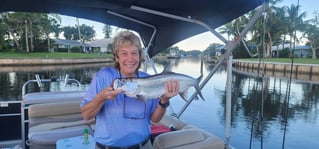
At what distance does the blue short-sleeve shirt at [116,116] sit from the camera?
69.7 inches

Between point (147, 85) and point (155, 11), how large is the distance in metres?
2.00

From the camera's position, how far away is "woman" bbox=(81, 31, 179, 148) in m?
1.77

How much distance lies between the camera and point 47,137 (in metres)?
3.31

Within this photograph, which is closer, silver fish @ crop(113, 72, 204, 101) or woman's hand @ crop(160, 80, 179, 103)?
silver fish @ crop(113, 72, 204, 101)

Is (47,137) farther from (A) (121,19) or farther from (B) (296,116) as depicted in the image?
(B) (296,116)

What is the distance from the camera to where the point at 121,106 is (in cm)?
178

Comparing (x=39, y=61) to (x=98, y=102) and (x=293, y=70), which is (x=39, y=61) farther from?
(x=98, y=102)

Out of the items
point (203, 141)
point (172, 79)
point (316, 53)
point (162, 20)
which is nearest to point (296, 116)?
point (162, 20)

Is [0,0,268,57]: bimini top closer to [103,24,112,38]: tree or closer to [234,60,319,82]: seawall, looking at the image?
[103,24,112,38]: tree

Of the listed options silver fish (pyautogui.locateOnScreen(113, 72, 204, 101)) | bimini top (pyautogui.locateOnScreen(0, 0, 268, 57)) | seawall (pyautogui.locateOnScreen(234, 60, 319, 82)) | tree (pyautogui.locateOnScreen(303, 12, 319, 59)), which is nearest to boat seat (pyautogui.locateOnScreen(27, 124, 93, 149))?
bimini top (pyautogui.locateOnScreen(0, 0, 268, 57))

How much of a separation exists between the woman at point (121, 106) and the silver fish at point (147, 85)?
0.18ft

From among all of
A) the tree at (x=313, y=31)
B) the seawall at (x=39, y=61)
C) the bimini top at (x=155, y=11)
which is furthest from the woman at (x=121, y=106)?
the tree at (x=313, y=31)

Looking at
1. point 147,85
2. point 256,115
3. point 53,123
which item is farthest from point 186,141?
point 256,115

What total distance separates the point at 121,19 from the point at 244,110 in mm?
9146
